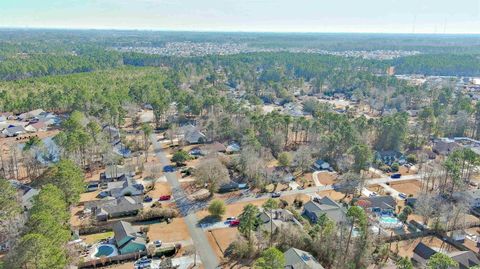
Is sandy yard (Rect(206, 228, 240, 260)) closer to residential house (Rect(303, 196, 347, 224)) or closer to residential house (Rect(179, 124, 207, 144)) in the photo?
residential house (Rect(303, 196, 347, 224))

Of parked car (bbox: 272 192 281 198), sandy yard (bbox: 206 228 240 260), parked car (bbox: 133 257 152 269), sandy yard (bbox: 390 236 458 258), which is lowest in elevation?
parked car (bbox: 133 257 152 269)

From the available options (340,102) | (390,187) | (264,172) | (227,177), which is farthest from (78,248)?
(340,102)

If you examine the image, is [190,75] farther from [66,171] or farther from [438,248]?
[438,248]

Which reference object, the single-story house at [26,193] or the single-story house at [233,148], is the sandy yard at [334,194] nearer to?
the single-story house at [233,148]

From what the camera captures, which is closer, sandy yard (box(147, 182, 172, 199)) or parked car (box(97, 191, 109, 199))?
parked car (box(97, 191, 109, 199))

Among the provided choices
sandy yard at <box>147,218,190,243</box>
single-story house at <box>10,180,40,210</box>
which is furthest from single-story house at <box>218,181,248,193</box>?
single-story house at <box>10,180,40,210</box>

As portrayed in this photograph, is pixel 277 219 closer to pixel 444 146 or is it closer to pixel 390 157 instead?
pixel 390 157

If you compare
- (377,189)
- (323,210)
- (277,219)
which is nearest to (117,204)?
(277,219)
